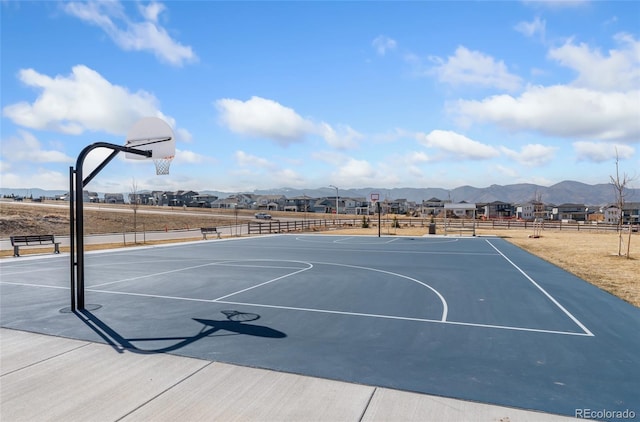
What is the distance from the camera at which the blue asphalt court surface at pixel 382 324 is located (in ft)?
19.6

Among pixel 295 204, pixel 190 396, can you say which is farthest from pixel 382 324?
pixel 295 204

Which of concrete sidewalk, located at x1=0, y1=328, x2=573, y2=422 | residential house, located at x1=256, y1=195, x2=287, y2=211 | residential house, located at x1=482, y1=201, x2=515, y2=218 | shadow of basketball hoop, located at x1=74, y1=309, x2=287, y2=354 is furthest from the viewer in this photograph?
residential house, located at x1=256, y1=195, x2=287, y2=211

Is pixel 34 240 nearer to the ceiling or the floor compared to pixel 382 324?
nearer to the ceiling

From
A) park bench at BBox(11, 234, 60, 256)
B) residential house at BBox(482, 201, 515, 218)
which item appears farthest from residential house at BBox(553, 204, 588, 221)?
park bench at BBox(11, 234, 60, 256)

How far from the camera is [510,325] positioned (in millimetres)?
8789

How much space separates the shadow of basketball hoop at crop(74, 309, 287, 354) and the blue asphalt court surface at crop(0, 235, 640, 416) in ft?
0.13

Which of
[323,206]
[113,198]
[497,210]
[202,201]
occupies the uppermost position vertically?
[113,198]

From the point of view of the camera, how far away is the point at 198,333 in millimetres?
8109

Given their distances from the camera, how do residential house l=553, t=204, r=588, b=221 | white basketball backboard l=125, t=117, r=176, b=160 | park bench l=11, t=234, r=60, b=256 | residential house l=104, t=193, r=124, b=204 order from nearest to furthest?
white basketball backboard l=125, t=117, r=176, b=160 < park bench l=11, t=234, r=60, b=256 < residential house l=553, t=204, r=588, b=221 < residential house l=104, t=193, r=124, b=204

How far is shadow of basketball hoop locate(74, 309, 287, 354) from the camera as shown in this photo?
7.31 metres

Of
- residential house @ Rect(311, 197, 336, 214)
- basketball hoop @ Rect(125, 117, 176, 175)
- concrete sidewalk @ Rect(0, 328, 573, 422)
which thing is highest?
basketball hoop @ Rect(125, 117, 176, 175)

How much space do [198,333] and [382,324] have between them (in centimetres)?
385

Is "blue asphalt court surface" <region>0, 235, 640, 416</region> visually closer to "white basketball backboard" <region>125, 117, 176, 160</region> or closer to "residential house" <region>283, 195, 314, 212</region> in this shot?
"white basketball backboard" <region>125, 117, 176, 160</region>

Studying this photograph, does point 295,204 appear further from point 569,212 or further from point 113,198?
point 569,212
